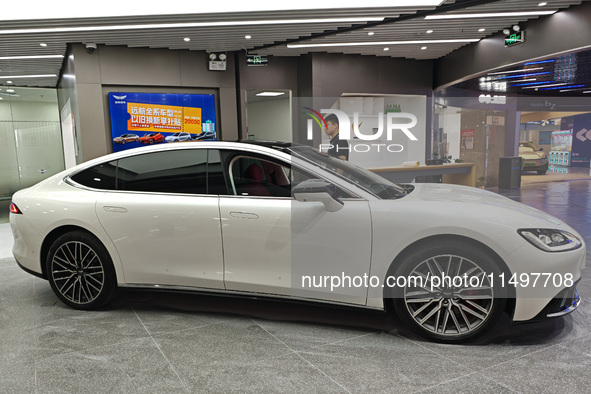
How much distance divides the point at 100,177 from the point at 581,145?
482 inches

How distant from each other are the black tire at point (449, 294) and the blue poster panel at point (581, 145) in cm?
1091

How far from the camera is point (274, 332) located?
2898 millimetres

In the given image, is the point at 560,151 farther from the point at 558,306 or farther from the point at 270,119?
the point at 558,306

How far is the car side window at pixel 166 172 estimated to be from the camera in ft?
10.0

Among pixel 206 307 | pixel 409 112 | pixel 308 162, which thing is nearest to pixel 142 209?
pixel 206 307

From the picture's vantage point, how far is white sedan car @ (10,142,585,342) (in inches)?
99.3

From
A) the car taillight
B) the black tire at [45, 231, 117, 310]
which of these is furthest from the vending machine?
the car taillight

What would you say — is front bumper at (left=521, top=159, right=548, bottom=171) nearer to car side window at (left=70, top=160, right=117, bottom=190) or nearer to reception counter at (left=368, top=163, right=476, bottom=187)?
reception counter at (left=368, top=163, right=476, bottom=187)

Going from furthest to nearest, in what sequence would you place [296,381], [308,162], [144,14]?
1. [144,14]
2. [308,162]
3. [296,381]

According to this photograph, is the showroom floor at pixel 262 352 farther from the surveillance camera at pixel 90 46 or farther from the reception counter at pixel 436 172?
the surveillance camera at pixel 90 46

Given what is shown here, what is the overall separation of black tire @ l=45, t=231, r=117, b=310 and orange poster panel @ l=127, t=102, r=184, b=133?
6.81 meters

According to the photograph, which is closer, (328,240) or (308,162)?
(328,240)

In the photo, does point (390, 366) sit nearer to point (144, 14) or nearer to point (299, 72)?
point (144, 14)

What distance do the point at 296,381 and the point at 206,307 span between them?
131cm
